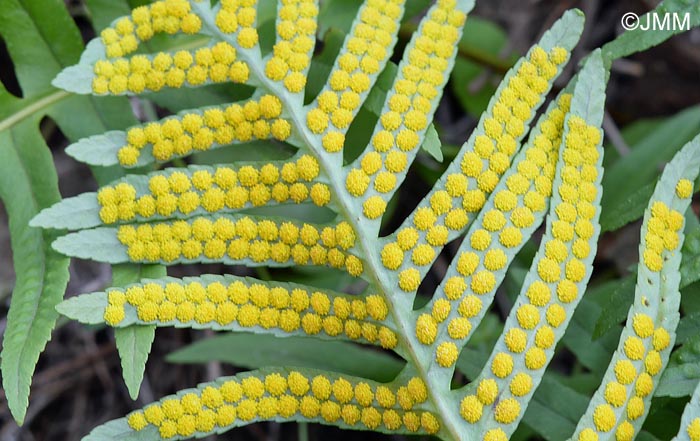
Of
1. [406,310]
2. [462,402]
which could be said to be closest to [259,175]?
[406,310]

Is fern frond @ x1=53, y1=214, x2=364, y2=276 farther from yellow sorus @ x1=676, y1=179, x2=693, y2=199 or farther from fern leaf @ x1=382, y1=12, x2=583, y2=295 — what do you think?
yellow sorus @ x1=676, y1=179, x2=693, y2=199

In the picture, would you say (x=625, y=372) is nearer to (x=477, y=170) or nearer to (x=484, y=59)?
(x=477, y=170)

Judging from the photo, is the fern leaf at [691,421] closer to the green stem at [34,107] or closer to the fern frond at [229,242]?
the fern frond at [229,242]

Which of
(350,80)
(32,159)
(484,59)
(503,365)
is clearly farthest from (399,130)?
(484,59)

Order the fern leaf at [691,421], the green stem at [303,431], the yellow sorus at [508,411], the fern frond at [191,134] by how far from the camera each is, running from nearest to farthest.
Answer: the fern leaf at [691,421], the yellow sorus at [508,411], the fern frond at [191,134], the green stem at [303,431]

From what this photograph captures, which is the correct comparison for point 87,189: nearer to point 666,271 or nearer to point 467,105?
point 467,105

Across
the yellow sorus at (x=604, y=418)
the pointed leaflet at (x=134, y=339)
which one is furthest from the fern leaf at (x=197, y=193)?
the yellow sorus at (x=604, y=418)

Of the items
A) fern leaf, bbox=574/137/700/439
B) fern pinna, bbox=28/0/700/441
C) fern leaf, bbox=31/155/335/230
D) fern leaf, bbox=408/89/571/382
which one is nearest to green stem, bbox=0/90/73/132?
fern pinna, bbox=28/0/700/441

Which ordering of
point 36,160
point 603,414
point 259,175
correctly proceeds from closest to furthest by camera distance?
point 603,414, point 259,175, point 36,160
